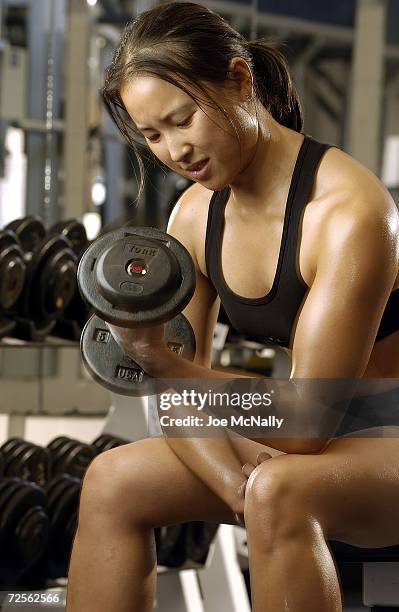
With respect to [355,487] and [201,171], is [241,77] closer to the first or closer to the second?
[201,171]

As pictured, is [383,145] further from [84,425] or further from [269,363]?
[84,425]

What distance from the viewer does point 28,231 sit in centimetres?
268

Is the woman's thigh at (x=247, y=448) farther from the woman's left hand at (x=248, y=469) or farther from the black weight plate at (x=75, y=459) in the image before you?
the black weight plate at (x=75, y=459)

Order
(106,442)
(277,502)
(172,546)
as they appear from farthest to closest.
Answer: (106,442), (172,546), (277,502)

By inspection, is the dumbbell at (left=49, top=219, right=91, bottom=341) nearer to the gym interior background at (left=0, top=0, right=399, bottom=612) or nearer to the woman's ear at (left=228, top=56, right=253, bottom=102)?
the gym interior background at (left=0, top=0, right=399, bottom=612)

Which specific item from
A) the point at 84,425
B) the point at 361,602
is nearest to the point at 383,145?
the point at 84,425

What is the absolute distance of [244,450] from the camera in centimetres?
128

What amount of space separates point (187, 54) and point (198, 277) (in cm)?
30

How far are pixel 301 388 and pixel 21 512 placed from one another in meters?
1.23

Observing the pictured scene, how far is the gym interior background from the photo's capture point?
231 cm

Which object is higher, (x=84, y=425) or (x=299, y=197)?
(x=299, y=197)

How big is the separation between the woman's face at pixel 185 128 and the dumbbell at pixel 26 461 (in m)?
1.45

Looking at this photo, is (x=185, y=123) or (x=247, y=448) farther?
(x=247, y=448)

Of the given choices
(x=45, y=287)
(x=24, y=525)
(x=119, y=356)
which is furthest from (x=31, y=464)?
(x=119, y=356)
